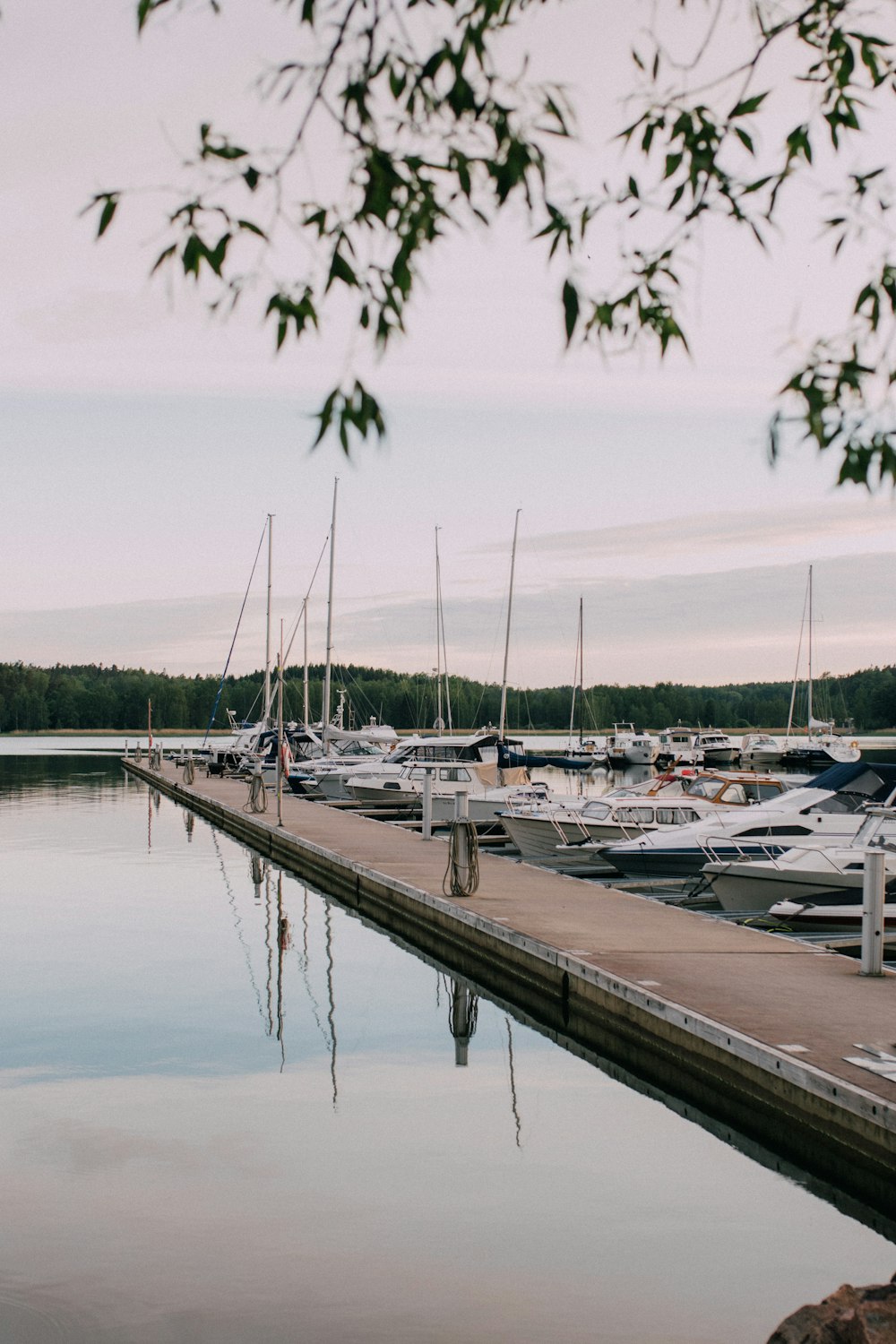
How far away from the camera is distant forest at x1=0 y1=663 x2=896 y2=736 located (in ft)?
501

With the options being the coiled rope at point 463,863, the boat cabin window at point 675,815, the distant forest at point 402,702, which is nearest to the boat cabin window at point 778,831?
the boat cabin window at point 675,815

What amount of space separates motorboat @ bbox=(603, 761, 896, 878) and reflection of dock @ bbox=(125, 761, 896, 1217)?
75.5 inches

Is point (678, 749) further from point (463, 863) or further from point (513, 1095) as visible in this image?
point (513, 1095)

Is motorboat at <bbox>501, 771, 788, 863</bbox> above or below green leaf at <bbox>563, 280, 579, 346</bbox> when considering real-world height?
below

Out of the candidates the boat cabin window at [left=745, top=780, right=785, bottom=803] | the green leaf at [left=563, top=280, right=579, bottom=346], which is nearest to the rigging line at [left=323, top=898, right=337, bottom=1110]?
the green leaf at [left=563, top=280, right=579, bottom=346]

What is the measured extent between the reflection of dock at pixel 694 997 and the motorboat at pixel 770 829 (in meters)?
1.92

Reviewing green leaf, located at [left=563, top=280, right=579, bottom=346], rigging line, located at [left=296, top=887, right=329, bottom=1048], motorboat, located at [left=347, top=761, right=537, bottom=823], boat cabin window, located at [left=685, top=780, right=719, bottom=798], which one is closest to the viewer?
green leaf, located at [left=563, top=280, right=579, bottom=346]

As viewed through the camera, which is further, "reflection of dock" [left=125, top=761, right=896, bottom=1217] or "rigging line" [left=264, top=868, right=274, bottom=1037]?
"rigging line" [left=264, top=868, right=274, bottom=1037]

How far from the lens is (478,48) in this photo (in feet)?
13.4

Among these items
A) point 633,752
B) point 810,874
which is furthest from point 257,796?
point 633,752

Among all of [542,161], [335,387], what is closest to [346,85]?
[542,161]

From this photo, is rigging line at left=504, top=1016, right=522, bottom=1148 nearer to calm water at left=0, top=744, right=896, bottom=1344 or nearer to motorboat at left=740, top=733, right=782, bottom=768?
calm water at left=0, top=744, right=896, bottom=1344

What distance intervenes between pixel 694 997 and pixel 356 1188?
335 centimetres

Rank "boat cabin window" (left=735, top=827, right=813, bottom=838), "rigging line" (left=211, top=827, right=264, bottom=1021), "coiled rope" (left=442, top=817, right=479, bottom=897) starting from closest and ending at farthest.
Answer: "rigging line" (left=211, top=827, right=264, bottom=1021)
"coiled rope" (left=442, top=817, right=479, bottom=897)
"boat cabin window" (left=735, top=827, right=813, bottom=838)
